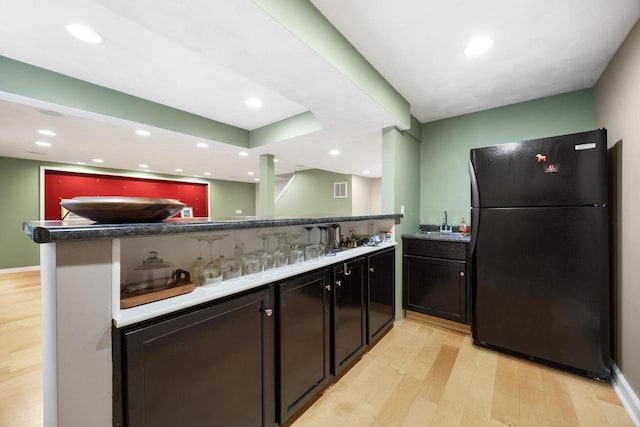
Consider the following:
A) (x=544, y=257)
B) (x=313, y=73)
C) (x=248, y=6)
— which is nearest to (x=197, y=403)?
(x=248, y=6)

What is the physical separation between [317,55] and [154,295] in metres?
1.54

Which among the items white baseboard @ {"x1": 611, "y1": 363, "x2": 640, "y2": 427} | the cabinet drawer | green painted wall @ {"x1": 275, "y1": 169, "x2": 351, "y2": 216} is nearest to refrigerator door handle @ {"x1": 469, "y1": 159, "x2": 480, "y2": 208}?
the cabinet drawer

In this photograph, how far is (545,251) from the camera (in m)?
1.90

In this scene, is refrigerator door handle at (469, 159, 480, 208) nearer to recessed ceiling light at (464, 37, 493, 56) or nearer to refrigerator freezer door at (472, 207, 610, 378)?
refrigerator freezer door at (472, 207, 610, 378)

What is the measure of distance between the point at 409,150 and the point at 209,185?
24.9ft

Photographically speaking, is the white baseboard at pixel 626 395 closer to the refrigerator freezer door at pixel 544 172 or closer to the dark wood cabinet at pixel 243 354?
the refrigerator freezer door at pixel 544 172

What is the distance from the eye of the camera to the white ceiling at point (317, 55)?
140 centimetres

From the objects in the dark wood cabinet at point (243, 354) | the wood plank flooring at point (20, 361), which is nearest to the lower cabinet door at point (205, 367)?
the dark wood cabinet at point (243, 354)

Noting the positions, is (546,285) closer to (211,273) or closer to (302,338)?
(302,338)

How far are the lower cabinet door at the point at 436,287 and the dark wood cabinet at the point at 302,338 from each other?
1.43m

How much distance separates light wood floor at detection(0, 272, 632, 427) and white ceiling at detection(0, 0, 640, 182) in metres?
2.20

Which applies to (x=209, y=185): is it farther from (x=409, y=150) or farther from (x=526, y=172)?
(x=526, y=172)

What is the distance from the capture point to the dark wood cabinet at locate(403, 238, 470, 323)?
2.45 metres

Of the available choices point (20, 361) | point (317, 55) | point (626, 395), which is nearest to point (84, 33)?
point (317, 55)
